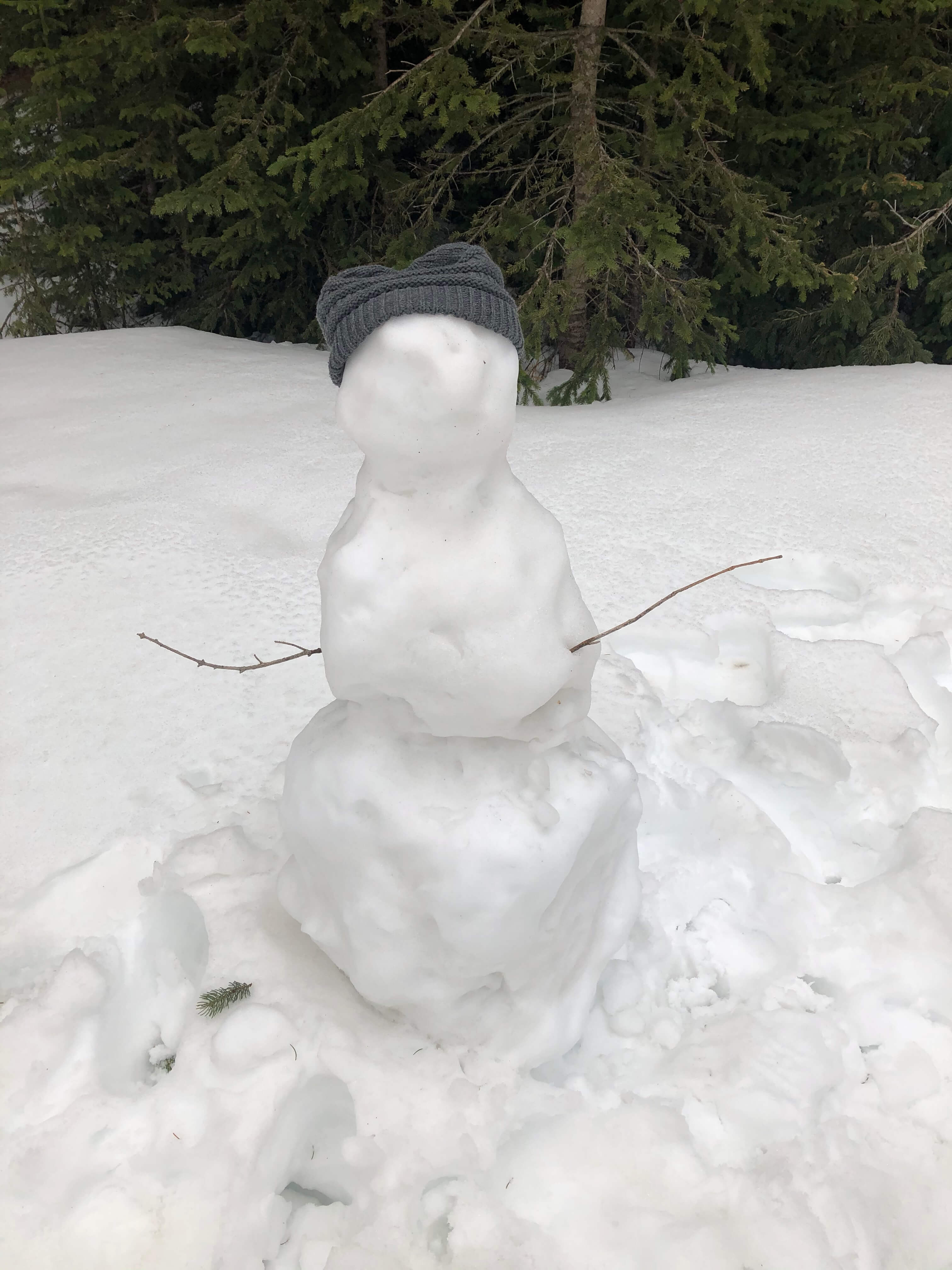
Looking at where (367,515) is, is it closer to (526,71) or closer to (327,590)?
(327,590)

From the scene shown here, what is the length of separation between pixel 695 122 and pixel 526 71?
1.10 metres

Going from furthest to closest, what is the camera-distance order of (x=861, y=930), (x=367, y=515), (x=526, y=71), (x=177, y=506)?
(x=526, y=71)
(x=177, y=506)
(x=861, y=930)
(x=367, y=515)

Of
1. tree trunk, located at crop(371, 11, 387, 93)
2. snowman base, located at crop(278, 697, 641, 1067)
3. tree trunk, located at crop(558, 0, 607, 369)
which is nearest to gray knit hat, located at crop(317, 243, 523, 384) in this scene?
snowman base, located at crop(278, 697, 641, 1067)

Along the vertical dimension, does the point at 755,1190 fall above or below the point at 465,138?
below

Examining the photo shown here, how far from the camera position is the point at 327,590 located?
4.71 ft

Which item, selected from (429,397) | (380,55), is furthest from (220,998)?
(380,55)

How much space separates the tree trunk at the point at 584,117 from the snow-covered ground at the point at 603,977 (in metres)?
1.95

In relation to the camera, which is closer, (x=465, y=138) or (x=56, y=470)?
(x=56, y=470)

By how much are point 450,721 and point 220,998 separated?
76 centimetres

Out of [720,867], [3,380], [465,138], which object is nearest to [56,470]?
[3,380]

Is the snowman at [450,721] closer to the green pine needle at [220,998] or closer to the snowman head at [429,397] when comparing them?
the snowman head at [429,397]

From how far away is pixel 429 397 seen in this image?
125 cm

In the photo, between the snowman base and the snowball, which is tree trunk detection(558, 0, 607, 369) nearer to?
the snowball

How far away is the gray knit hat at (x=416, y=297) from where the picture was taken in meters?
1.27
